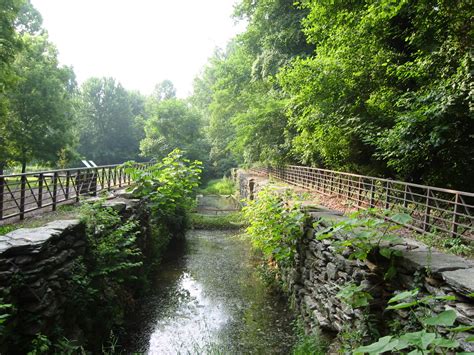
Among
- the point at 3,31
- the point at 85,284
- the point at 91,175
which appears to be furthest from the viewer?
the point at 3,31

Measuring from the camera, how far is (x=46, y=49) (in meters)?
21.3

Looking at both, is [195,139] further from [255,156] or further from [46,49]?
[255,156]

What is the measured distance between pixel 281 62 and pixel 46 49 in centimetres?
1735

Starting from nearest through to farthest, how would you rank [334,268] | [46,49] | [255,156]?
[334,268], [255,156], [46,49]

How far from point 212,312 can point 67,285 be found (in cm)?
328

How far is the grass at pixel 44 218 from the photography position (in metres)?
5.16

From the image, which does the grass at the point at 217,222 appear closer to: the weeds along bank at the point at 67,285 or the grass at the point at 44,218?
the weeds along bank at the point at 67,285

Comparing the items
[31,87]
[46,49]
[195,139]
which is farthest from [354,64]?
[195,139]

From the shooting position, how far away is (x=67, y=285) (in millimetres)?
4312

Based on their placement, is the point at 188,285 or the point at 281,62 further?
the point at 281,62

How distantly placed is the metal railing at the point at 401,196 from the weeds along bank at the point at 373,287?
61cm

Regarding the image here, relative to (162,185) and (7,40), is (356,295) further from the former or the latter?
(7,40)

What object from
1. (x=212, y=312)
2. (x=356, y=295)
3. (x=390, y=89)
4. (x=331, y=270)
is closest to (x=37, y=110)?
(x=212, y=312)

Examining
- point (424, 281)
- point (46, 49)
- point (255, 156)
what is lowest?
point (424, 281)
